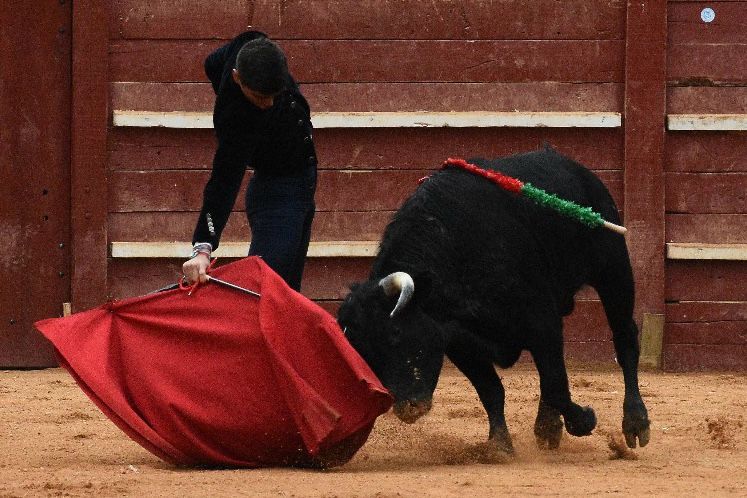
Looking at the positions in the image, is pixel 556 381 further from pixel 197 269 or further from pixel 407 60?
pixel 407 60

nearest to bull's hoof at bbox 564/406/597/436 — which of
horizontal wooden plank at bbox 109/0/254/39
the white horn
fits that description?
the white horn

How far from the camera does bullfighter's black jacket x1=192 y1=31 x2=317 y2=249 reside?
5.04 meters

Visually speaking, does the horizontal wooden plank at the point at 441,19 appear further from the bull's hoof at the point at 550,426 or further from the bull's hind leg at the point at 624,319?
the bull's hoof at the point at 550,426

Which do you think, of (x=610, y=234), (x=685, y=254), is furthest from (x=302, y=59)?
(x=610, y=234)

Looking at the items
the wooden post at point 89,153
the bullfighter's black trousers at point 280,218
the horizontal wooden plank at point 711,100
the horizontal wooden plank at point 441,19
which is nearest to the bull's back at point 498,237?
the bullfighter's black trousers at point 280,218

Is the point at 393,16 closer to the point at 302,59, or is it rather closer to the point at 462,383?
the point at 302,59

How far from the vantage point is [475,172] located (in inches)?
220

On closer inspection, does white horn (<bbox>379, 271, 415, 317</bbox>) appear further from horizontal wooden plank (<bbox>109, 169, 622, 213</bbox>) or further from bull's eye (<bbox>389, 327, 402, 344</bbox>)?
horizontal wooden plank (<bbox>109, 169, 622, 213</bbox>)

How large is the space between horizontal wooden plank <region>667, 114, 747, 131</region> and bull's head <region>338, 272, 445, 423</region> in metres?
4.00

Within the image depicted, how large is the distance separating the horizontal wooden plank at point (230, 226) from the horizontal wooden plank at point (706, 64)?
1.90m

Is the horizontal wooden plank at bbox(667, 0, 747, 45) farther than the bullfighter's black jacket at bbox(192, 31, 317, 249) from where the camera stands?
Yes

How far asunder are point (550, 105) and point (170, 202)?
230 centimetres

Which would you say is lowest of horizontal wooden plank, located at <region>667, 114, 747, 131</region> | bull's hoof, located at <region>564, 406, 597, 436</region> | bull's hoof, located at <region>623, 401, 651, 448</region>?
bull's hoof, located at <region>623, 401, 651, 448</region>

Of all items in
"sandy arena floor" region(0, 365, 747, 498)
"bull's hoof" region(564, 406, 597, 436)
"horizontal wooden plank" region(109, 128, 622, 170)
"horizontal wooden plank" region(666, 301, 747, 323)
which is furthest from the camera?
"horizontal wooden plank" region(666, 301, 747, 323)
